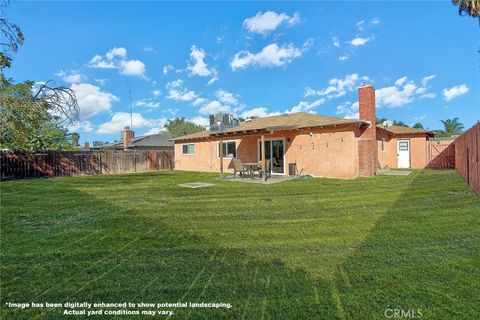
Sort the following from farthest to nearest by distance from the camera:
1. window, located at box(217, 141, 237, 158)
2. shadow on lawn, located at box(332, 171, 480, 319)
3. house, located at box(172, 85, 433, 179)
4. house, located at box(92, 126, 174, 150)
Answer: house, located at box(92, 126, 174, 150) → window, located at box(217, 141, 237, 158) → house, located at box(172, 85, 433, 179) → shadow on lawn, located at box(332, 171, 480, 319)

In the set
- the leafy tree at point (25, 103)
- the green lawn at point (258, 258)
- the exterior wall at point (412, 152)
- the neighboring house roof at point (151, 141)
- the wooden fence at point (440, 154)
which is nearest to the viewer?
the green lawn at point (258, 258)

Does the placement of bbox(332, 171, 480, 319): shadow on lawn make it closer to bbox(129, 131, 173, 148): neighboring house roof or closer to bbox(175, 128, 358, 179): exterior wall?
bbox(175, 128, 358, 179): exterior wall

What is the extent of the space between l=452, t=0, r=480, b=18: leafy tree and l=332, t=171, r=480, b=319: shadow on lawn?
11.0 meters

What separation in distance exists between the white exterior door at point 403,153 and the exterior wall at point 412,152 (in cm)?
20

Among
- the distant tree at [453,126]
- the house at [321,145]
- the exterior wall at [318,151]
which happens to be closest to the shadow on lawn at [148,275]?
the house at [321,145]

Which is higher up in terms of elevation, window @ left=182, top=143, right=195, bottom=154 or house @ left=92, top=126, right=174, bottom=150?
house @ left=92, top=126, right=174, bottom=150

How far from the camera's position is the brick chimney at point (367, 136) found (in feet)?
44.6

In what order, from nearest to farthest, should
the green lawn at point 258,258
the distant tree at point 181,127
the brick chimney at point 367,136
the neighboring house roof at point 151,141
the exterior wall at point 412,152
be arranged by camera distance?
1. the green lawn at point 258,258
2. the brick chimney at point 367,136
3. the exterior wall at point 412,152
4. the neighboring house roof at point 151,141
5. the distant tree at point 181,127

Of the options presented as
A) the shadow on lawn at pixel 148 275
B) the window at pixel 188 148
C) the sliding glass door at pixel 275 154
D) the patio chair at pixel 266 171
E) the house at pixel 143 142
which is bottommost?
the shadow on lawn at pixel 148 275

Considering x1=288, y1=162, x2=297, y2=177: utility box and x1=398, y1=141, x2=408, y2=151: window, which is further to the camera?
x1=398, y1=141, x2=408, y2=151: window

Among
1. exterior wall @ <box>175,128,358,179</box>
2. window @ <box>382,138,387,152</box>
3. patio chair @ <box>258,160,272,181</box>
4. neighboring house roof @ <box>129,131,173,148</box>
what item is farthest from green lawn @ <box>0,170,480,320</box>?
neighboring house roof @ <box>129,131,173,148</box>

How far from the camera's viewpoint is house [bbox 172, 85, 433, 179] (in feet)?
43.5

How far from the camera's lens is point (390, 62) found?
1934 centimetres

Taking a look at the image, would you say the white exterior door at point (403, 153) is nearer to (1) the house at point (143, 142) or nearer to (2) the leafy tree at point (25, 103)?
A: (2) the leafy tree at point (25, 103)
